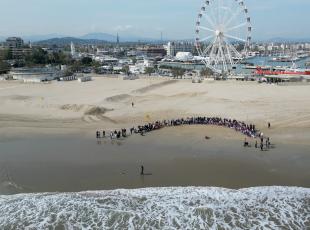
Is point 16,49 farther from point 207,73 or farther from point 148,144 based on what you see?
point 148,144

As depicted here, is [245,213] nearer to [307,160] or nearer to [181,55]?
[307,160]

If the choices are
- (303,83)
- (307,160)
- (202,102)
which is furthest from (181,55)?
(307,160)

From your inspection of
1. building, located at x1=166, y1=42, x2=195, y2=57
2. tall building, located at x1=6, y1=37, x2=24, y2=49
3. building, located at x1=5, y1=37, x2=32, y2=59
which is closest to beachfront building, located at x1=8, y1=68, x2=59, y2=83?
building, located at x1=5, y1=37, x2=32, y2=59

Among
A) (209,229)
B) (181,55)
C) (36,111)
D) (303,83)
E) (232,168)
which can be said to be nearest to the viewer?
(209,229)

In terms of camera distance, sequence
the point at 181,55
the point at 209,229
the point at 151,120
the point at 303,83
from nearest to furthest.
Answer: the point at 209,229, the point at 151,120, the point at 303,83, the point at 181,55

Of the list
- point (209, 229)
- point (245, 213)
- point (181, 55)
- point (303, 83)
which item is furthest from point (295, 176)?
point (181, 55)

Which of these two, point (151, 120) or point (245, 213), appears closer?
point (245, 213)
